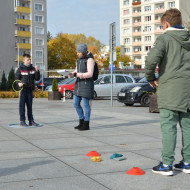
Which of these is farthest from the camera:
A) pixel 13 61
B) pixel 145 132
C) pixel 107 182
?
pixel 13 61

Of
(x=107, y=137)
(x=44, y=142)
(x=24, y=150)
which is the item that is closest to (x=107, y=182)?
(x=24, y=150)

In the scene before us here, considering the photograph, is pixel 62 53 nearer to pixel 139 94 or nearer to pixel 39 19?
pixel 39 19

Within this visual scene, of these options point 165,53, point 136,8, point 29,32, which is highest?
point 136,8

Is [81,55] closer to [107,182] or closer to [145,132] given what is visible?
[145,132]

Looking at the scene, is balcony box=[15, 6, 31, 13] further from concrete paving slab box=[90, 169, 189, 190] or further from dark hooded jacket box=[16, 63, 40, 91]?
concrete paving slab box=[90, 169, 189, 190]

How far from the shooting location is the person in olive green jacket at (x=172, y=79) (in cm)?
460

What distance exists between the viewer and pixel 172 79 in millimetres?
4641

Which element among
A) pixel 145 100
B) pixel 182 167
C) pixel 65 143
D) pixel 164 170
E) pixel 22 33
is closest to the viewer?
pixel 164 170

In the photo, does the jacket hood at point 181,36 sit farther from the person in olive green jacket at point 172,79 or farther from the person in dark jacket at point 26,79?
the person in dark jacket at point 26,79

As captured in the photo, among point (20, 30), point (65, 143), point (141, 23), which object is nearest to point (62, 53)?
point (20, 30)

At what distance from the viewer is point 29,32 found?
8375cm

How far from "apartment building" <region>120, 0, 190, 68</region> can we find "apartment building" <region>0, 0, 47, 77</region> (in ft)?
80.8

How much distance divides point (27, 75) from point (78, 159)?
442cm

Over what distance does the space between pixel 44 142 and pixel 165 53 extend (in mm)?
3248
